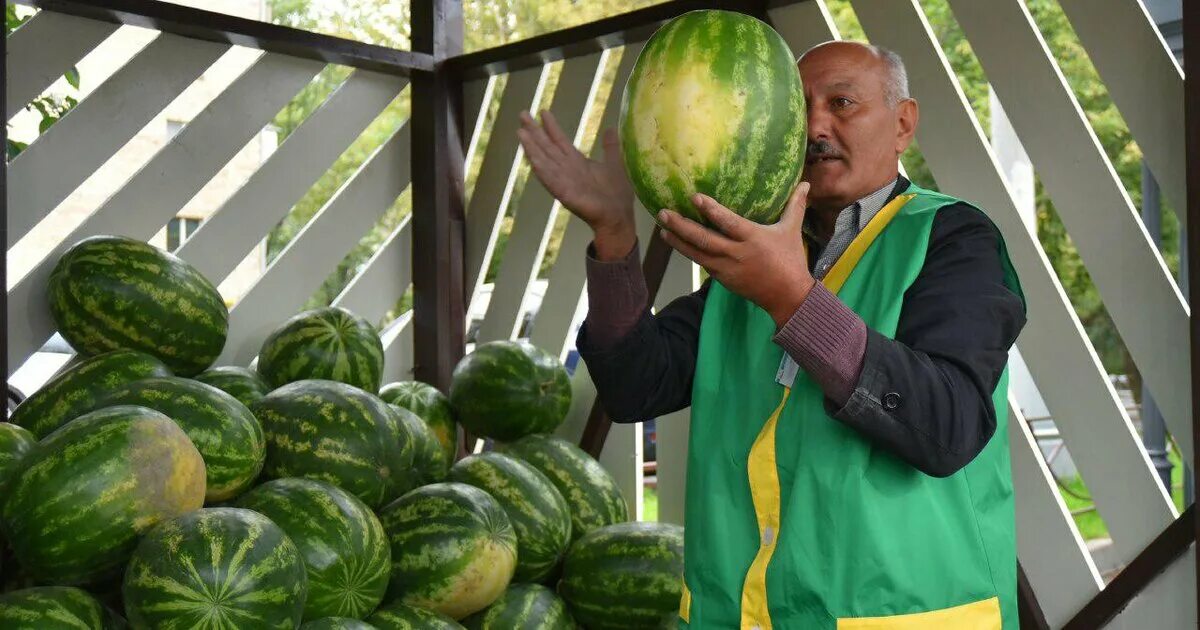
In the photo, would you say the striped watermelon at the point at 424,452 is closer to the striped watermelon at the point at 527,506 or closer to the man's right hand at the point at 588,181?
the striped watermelon at the point at 527,506

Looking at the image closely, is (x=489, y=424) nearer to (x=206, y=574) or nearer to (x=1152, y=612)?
(x=206, y=574)

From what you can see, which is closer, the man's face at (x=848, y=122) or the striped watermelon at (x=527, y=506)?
the man's face at (x=848, y=122)

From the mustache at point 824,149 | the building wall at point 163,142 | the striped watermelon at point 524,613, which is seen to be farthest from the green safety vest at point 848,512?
the building wall at point 163,142

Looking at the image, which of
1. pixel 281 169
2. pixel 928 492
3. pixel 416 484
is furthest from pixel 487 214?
pixel 928 492

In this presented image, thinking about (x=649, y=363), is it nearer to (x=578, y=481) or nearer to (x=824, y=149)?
(x=824, y=149)

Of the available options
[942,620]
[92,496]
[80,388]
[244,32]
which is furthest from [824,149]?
[244,32]

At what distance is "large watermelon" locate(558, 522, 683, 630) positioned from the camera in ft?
10.4

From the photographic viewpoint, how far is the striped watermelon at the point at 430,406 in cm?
400

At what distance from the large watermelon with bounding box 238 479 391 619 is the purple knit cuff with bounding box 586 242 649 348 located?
3.19ft

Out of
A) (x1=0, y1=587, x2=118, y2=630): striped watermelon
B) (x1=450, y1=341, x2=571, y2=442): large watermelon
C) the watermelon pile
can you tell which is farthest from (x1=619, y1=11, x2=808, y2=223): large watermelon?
(x1=450, y1=341, x2=571, y2=442): large watermelon

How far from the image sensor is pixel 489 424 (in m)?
4.02

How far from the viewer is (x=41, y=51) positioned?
3650 mm

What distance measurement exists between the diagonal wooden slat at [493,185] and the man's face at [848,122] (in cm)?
264

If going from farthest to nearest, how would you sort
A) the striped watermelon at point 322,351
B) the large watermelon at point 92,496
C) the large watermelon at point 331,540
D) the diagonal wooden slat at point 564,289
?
the diagonal wooden slat at point 564,289 < the striped watermelon at point 322,351 < the large watermelon at point 331,540 < the large watermelon at point 92,496
